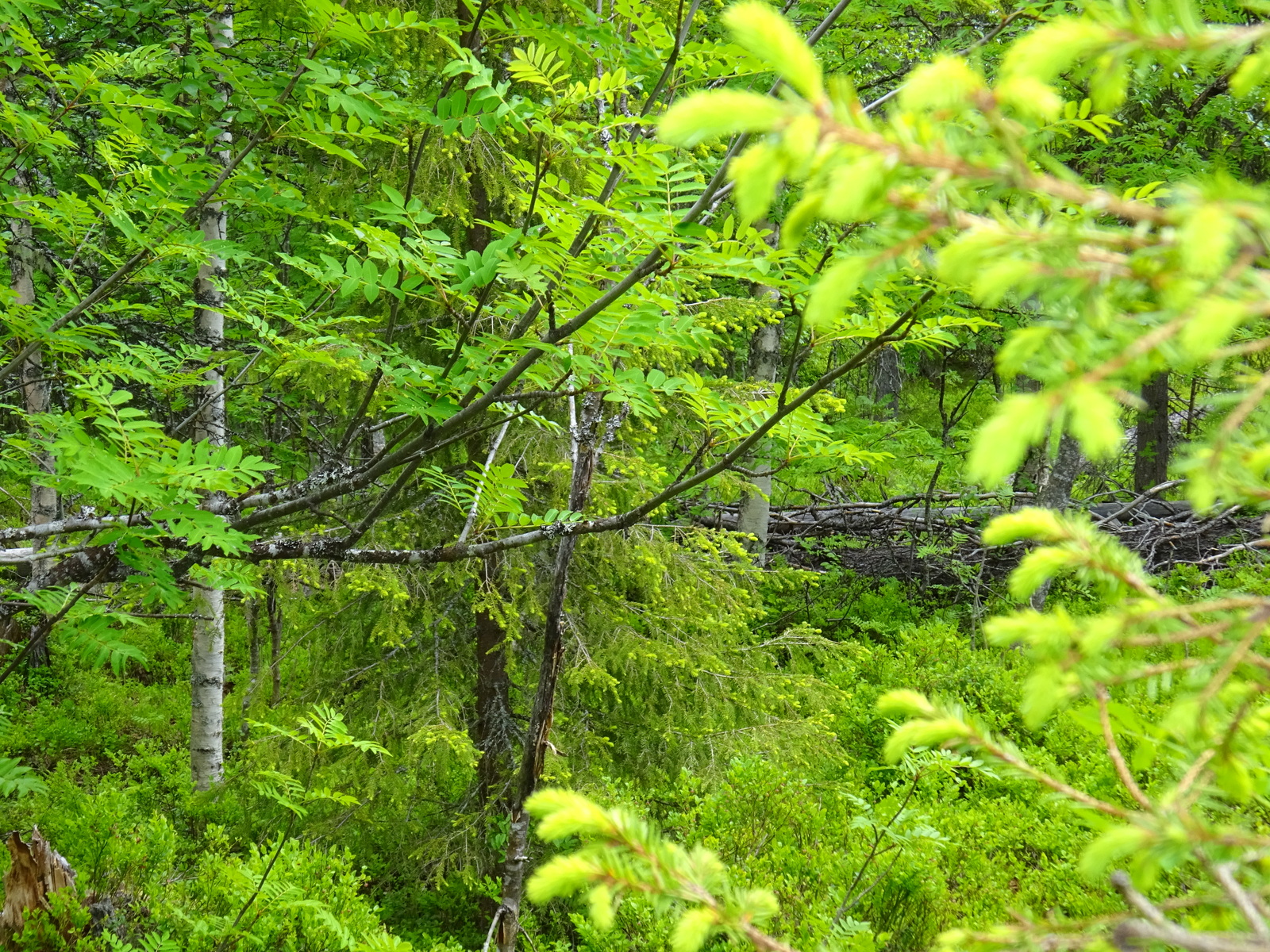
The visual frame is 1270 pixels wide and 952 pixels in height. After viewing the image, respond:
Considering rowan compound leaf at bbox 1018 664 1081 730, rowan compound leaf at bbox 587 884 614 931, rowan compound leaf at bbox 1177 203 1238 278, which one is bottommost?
rowan compound leaf at bbox 587 884 614 931

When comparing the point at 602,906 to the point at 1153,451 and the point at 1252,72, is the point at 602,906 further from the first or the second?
the point at 1153,451

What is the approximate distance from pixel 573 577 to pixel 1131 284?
14.4ft

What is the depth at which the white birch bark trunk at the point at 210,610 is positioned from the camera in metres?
5.37

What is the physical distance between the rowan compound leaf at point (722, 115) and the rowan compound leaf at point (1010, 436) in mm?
261

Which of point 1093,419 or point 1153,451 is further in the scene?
point 1153,451

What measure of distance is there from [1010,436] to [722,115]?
1.00 feet

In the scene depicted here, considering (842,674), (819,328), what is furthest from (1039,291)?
(842,674)

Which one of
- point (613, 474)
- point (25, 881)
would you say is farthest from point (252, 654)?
point (613, 474)

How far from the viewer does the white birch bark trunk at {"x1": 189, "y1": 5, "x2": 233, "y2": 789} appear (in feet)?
17.6

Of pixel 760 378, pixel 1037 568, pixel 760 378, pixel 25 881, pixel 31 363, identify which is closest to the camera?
pixel 1037 568

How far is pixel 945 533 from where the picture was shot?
29.5 feet

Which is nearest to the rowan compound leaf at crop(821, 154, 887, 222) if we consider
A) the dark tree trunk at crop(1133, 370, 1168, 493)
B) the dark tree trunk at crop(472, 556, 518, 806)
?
the dark tree trunk at crop(472, 556, 518, 806)

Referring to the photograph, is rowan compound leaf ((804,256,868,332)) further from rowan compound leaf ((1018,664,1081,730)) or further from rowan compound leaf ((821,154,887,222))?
rowan compound leaf ((1018,664,1081,730))

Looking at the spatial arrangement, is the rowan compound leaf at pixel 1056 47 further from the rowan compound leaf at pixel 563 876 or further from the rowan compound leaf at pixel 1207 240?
the rowan compound leaf at pixel 563 876
